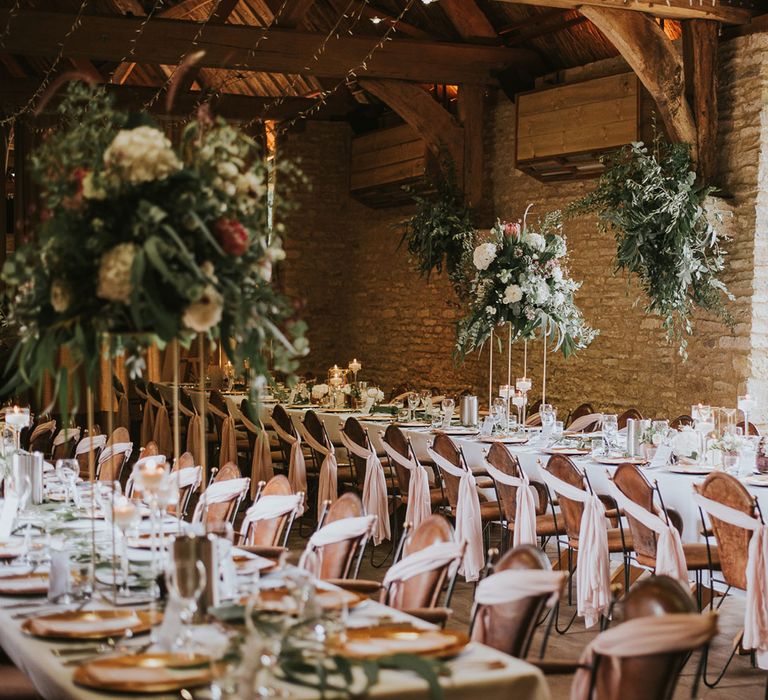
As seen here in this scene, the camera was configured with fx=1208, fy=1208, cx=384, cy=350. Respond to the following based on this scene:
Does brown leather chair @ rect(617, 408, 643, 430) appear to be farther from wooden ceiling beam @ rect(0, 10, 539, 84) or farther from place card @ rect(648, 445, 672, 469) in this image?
wooden ceiling beam @ rect(0, 10, 539, 84)

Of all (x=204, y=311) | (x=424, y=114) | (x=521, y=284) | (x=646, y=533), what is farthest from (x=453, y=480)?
(x=424, y=114)

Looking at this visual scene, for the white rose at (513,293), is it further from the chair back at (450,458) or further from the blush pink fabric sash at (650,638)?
the blush pink fabric sash at (650,638)

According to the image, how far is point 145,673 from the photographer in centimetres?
290

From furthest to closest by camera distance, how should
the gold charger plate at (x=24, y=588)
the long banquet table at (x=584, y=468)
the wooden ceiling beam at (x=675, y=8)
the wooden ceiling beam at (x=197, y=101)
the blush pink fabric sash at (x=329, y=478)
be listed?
the wooden ceiling beam at (x=197, y=101), the wooden ceiling beam at (x=675, y=8), the blush pink fabric sash at (x=329, y=478), the long banquet table at (x=584, y=468), the gold charger plate at (x=24, y=588)

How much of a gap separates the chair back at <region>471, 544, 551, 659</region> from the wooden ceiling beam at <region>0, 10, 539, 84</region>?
7.41 meters

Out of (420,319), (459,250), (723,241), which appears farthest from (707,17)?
(420,319)

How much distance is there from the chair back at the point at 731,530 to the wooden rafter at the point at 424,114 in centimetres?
799

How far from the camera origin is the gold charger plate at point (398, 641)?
306cm

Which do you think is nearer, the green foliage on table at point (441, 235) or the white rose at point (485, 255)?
the white rose at point (485, 255)

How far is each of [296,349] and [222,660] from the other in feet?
3.05

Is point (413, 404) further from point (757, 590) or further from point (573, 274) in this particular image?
point (757, 590)

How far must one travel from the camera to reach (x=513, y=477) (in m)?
6.86

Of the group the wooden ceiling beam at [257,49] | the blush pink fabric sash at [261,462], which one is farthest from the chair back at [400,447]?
the wooden ceiling beam at [257,49]

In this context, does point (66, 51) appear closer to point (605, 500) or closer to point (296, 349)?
point (605, 500)
